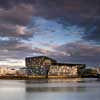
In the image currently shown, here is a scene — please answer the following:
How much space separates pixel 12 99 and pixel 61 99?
878cm

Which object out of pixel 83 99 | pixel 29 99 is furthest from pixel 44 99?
pixel 83 99

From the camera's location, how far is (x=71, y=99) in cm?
4703

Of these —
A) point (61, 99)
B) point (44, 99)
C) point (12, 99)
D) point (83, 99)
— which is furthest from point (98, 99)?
point (12, 99)

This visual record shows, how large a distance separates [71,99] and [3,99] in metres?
12.1

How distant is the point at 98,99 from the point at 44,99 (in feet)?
31.2

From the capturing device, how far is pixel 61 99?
153 ft

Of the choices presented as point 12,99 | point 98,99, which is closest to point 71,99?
point 98,99

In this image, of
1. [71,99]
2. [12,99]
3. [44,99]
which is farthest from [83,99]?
[12,99]

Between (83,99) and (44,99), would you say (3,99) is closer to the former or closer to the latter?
(44,99)

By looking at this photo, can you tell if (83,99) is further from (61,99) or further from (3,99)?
(3,99)

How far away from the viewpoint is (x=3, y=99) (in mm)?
46875

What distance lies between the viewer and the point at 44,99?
46812 millimetres

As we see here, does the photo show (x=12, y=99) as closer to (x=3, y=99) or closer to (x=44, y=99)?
(x=3, y=99)

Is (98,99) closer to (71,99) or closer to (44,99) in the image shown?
(71,99)
